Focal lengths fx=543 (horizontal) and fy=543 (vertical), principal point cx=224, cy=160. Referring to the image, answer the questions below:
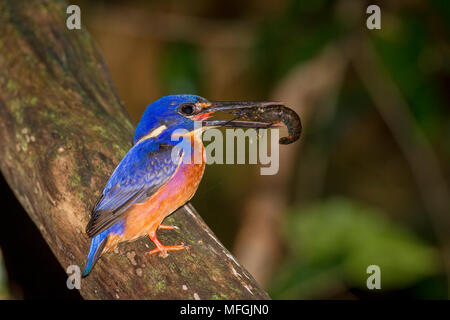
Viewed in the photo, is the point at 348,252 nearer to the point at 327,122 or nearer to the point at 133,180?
the point at 327,122

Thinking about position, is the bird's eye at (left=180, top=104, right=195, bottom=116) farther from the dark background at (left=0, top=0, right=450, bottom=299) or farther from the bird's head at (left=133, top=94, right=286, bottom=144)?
the dark background at (left=0, top=0, right=450, bottom=299)

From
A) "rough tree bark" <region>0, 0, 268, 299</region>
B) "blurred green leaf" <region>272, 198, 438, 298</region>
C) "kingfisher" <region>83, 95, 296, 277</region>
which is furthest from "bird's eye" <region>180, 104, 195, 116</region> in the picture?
"blurred green leaf" <region>272, 198, 438, 298</region>

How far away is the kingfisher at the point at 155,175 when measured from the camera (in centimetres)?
238

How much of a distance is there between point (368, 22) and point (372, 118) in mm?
2649

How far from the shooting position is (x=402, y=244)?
144 inches

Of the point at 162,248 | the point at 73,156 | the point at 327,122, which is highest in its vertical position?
the point at 73,156

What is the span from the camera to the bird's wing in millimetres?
2338

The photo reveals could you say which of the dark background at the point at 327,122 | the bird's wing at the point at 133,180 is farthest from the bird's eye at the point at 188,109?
the dark background at the point at 327,122

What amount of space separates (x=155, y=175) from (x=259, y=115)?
69cm

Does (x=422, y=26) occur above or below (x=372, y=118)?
above

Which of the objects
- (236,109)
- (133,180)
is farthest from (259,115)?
(133,180)

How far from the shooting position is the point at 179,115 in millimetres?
2760

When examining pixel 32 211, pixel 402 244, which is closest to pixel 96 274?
pixel 32 211
